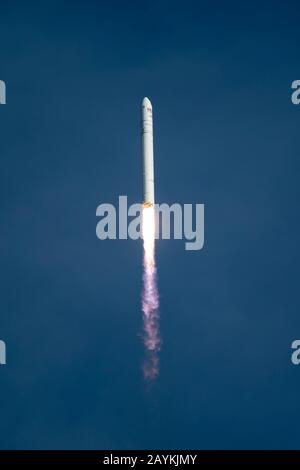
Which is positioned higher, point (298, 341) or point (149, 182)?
point (149, 182)

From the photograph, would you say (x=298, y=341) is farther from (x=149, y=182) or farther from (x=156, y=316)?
(x=149, y=182)

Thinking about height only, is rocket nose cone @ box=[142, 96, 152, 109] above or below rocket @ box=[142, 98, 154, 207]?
above

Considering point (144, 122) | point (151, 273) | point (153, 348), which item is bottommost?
point (153, 348)

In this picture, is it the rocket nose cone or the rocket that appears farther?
the rocket nose cone

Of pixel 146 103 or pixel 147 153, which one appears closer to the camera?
pixel 147 153

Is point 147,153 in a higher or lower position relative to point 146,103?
lower

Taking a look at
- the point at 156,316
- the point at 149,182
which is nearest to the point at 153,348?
the point at 156,316

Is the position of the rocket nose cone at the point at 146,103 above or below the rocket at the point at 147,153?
above

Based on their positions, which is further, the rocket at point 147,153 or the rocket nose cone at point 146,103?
the rocket nose cone at point 146,103
